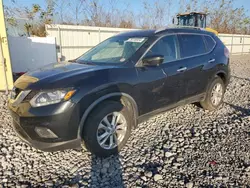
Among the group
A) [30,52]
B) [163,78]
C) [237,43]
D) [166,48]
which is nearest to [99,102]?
[163,78]

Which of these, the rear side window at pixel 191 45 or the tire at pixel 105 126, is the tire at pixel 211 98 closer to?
the rear side window at pixel 191 45

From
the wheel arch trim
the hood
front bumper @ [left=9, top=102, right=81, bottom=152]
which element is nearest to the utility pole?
the hood

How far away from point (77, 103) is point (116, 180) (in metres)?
1.05

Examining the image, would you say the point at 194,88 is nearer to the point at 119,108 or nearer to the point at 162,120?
the point at 162,120

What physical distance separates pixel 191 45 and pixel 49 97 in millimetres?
2876

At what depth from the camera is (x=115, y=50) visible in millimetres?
3580

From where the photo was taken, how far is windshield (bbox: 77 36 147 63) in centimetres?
323

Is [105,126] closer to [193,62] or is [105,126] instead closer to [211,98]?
[193,62]

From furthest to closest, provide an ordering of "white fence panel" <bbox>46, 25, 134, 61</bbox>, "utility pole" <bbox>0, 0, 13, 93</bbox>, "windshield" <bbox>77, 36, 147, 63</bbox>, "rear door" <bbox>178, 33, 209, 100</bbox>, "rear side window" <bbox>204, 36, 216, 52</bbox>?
"white fence panel" <bbox>46, 25, 134, 61</bbox> → "utility pole" <bbox>0, 0, 13, 93</bbox> → "rear side window" <bbox>204, 36, 216, 52</bbox> → "rear door" <bbox>178, 33, 209, 100</bbox> → "windshield" <bbox>77, 36, 147, 63</bbox>

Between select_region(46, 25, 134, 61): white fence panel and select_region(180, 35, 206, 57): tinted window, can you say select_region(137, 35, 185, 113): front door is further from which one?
select_region(46, 25, 134, 61): white fence panel

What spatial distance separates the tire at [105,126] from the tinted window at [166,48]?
1117 mm

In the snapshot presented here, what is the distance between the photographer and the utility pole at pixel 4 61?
5480 mm

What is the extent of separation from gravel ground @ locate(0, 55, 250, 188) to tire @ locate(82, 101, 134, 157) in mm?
152

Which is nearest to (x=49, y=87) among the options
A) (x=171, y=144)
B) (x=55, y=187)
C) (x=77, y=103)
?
(x=77, y=103)
